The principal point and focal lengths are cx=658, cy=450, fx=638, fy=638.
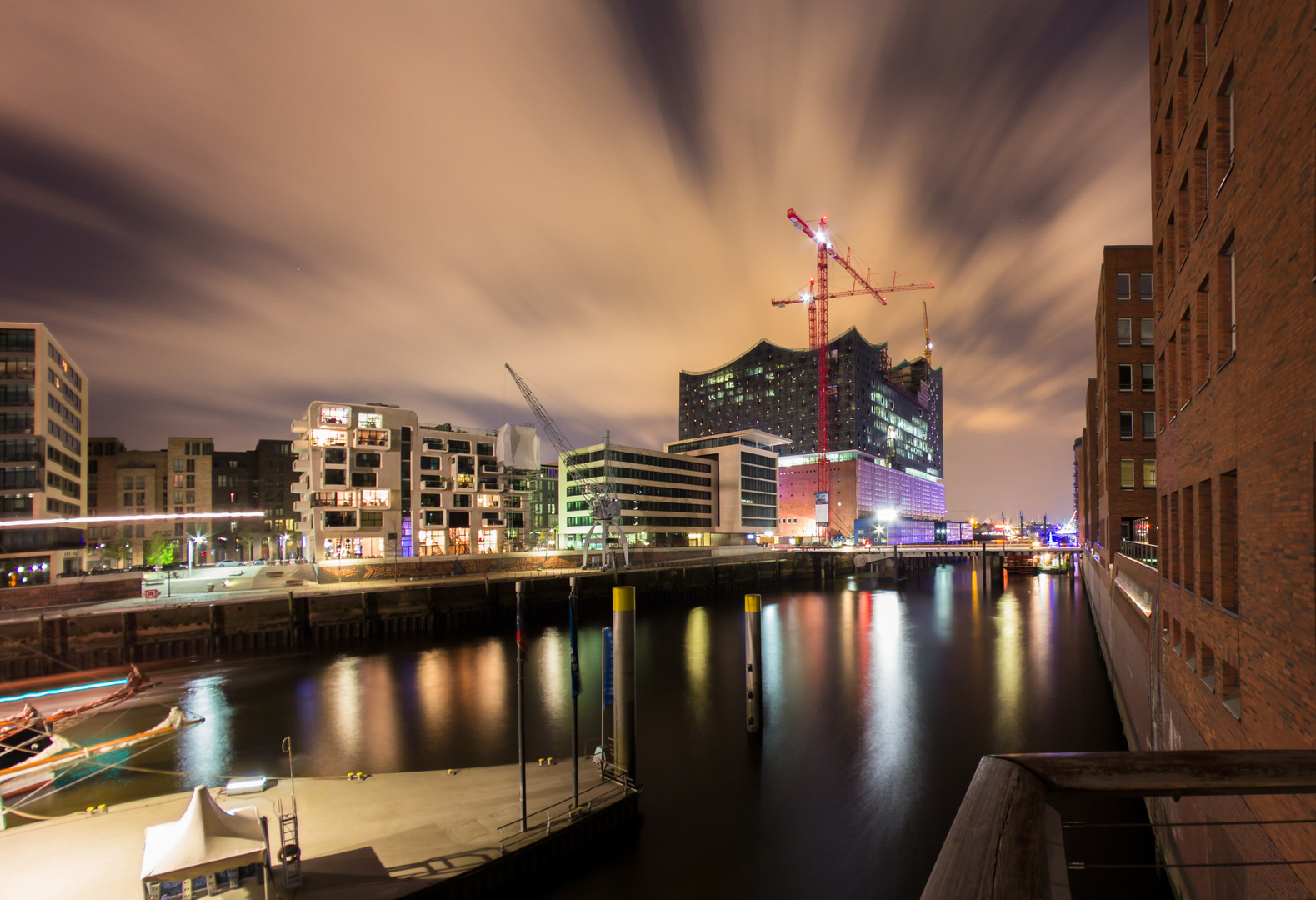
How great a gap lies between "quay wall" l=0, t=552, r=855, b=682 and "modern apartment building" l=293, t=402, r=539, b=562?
63.4ft

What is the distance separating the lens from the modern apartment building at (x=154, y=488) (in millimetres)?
102562

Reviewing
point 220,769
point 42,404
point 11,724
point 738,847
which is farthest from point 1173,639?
point 42,404

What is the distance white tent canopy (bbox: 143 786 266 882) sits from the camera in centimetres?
1111

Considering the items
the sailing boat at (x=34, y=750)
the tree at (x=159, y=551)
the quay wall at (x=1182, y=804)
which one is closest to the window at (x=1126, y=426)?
the quay wall at (x=1182, y=804)

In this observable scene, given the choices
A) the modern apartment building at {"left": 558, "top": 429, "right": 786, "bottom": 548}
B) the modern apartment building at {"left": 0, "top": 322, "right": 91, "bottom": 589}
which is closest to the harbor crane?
the modern apartment building at {"left": 558, "top": 429, "right": 786, "bottom": 548}

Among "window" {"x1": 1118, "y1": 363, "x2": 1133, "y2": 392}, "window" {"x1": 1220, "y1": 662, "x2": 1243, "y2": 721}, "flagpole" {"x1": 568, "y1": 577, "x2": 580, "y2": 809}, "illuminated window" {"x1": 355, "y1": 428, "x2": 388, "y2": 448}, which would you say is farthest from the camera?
"illuminated window" {"x1": 355, "y1": 428, "x2": 388, "y2": 448}

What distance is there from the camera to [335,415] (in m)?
75.9

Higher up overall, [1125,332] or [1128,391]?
[1125,332]

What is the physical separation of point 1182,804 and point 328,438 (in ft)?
265

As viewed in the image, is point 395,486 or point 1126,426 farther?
point 395,486

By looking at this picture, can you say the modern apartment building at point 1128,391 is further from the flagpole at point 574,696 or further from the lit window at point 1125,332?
the flagpole at point 574,696

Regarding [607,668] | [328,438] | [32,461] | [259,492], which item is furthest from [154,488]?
[607,668]

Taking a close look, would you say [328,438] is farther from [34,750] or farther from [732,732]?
[732,732]

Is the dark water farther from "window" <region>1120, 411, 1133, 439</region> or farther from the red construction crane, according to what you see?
the red construction crane
